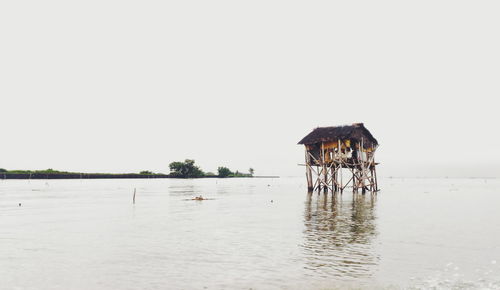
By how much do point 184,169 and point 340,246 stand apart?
142951 millimetres

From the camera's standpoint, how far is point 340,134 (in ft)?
147

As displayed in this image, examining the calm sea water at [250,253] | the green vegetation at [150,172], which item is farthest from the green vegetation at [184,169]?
the calm sea water at [250,253]

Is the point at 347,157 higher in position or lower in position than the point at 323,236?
higher

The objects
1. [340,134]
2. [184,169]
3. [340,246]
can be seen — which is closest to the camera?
[340,246]

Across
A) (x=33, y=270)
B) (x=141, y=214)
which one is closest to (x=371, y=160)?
(x=141, y=214)

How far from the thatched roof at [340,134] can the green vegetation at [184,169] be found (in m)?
109

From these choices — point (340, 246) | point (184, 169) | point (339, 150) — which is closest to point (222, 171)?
point (184, 169)

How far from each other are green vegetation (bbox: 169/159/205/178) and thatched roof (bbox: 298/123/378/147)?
109 meters

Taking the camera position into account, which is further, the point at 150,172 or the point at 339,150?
the point at 150,172

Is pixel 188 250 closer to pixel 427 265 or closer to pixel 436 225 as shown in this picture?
pixel 427 265

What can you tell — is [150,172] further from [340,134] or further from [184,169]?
[340,134]

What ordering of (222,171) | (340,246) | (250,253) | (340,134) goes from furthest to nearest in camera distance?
(222,171) < (340,134) < (340,246) < (250,253)

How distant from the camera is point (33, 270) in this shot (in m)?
11.4

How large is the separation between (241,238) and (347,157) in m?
31.5
